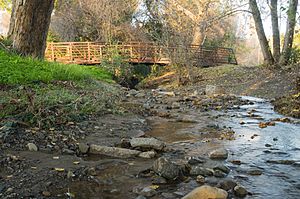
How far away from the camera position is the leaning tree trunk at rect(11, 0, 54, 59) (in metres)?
8.08

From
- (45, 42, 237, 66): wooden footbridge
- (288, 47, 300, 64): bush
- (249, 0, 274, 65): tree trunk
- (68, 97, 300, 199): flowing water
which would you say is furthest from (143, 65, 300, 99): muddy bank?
(68, 97, 300, 199): flowing water

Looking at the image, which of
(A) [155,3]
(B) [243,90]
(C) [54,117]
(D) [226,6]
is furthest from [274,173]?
(A) [155,3]

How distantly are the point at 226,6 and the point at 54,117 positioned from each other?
38.9 ft

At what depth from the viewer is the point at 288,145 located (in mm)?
4070

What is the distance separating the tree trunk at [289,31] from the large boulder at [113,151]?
10.6m

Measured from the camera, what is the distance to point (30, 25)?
827 cm

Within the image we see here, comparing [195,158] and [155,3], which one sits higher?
[155,3]

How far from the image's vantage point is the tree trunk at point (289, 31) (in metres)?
12.0

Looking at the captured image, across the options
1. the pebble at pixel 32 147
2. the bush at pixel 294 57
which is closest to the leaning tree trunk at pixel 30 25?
the pebble at pixel 32 147

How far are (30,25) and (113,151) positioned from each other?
19.8 feet

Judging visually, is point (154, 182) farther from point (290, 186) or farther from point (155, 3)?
point (155, 3)

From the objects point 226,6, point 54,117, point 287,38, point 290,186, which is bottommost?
point 290,186

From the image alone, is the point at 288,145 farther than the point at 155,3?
No

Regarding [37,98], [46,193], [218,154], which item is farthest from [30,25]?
[46,193]
